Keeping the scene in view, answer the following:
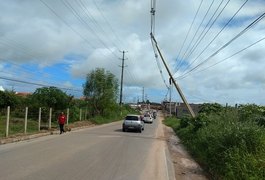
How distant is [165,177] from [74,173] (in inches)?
109

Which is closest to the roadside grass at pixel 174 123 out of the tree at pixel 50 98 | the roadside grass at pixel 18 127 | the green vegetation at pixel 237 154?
the tree at pixel 50 98

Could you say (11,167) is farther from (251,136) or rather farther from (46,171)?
(251,136)

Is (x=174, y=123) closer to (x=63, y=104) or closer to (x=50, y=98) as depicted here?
(x=63, y=104)

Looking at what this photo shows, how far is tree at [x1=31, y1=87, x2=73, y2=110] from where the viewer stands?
38.9 metres

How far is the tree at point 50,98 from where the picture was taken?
1531 inches

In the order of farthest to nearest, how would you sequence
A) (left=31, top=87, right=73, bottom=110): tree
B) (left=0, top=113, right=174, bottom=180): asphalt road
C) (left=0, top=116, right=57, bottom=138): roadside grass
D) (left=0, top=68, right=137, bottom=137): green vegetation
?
(left=31, top=87, right=73, bottom=110): tree, (left=0, top=68, right=137, bottom=137): green vegetation, (left=0, top=116, right=57, bottom=138): roadside grass, (left=0, top=113, right=174, bottom=180): asphalt road

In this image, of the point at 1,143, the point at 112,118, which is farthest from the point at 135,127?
the point at 112,118

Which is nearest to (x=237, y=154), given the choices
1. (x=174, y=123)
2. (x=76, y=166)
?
(x=76, y=166)

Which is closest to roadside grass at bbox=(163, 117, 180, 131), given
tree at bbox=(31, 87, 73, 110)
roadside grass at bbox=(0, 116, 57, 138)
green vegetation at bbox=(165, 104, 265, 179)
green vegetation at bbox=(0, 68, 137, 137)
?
green vegetation at bbox=(0, 68, 137, 137)

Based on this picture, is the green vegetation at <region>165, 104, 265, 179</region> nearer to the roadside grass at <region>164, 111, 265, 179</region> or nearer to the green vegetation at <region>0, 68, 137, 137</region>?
the roadside grass at <region>164, 111, 265, 179</region>

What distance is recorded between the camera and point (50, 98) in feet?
129

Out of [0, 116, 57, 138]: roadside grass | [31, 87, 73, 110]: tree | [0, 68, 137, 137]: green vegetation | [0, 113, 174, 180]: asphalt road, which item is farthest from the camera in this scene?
[31, 87, 73, 110]: tree

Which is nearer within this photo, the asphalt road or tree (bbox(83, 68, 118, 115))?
the asphalt road

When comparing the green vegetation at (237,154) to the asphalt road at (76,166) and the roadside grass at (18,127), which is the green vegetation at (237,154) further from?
the roadside grass at (18,127)
